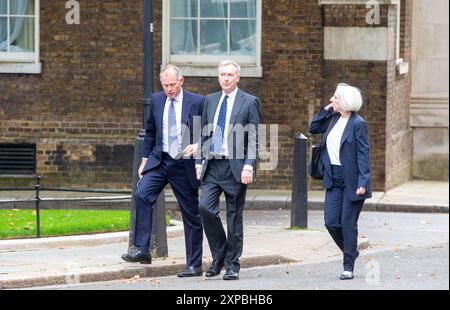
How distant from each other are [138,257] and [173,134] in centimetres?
123

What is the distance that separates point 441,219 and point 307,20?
12.1 ft

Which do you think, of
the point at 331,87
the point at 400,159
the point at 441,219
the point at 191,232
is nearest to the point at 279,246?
the point at 191,232

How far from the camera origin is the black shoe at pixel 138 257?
1246cm

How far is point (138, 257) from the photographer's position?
40.9 feet

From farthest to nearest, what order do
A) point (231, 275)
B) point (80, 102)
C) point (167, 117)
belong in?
point (80, 102), point (167, 117), point (231, 275)

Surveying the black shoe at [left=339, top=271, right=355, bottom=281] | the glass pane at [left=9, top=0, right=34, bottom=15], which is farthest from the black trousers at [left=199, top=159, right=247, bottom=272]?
the glass pane at [left=9, top=0, right=34, bottom=15]

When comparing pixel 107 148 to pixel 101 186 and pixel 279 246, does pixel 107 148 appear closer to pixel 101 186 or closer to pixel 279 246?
pixel 101 186

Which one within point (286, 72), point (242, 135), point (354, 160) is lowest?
point (354, 160)

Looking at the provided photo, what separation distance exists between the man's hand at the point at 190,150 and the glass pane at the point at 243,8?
806cm

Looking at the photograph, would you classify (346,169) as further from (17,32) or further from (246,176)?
(17,32)

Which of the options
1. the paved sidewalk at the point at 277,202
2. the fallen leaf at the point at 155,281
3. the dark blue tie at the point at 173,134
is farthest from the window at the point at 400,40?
the fallen leaf at the point at 155,281

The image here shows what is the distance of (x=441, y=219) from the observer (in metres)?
18.2

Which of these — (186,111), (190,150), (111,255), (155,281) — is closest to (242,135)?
(190,150)

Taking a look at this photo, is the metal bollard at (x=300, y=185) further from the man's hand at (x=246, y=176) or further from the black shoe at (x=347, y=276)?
the man's hand at (x=246, y=176)
